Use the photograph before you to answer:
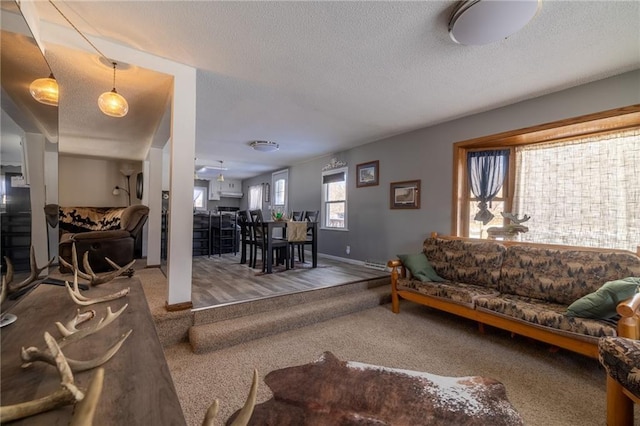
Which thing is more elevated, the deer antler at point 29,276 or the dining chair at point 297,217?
the dining chair at point 297,217

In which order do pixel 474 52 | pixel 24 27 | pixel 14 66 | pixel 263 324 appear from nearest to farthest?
pixel 14 66 < pixel 24 27 < pixel 474 52 < pixel 263 324

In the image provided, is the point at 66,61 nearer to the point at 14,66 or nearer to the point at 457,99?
the point at 14,66

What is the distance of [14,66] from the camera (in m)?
1.00

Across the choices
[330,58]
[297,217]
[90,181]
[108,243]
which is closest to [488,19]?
[330,58]

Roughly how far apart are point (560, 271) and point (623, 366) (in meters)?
1.45

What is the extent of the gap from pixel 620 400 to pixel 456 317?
173 centimetres

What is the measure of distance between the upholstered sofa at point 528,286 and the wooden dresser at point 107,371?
2603 mm

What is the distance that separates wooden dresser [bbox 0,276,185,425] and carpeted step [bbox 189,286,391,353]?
1449mm

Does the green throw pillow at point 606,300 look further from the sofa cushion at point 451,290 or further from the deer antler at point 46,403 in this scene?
the deer antler at point 46,403

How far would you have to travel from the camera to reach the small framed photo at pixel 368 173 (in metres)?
4.92

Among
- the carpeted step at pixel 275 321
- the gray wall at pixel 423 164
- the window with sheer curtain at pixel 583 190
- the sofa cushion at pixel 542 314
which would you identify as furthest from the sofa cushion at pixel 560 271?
the carpeted step at pixel 275 321

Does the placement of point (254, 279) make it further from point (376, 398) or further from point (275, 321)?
point (376, 398)

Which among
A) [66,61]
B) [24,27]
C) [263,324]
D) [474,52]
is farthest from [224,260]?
[474,52]

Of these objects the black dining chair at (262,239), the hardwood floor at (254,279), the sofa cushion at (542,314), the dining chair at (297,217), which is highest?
the dining chair at (297,217)
